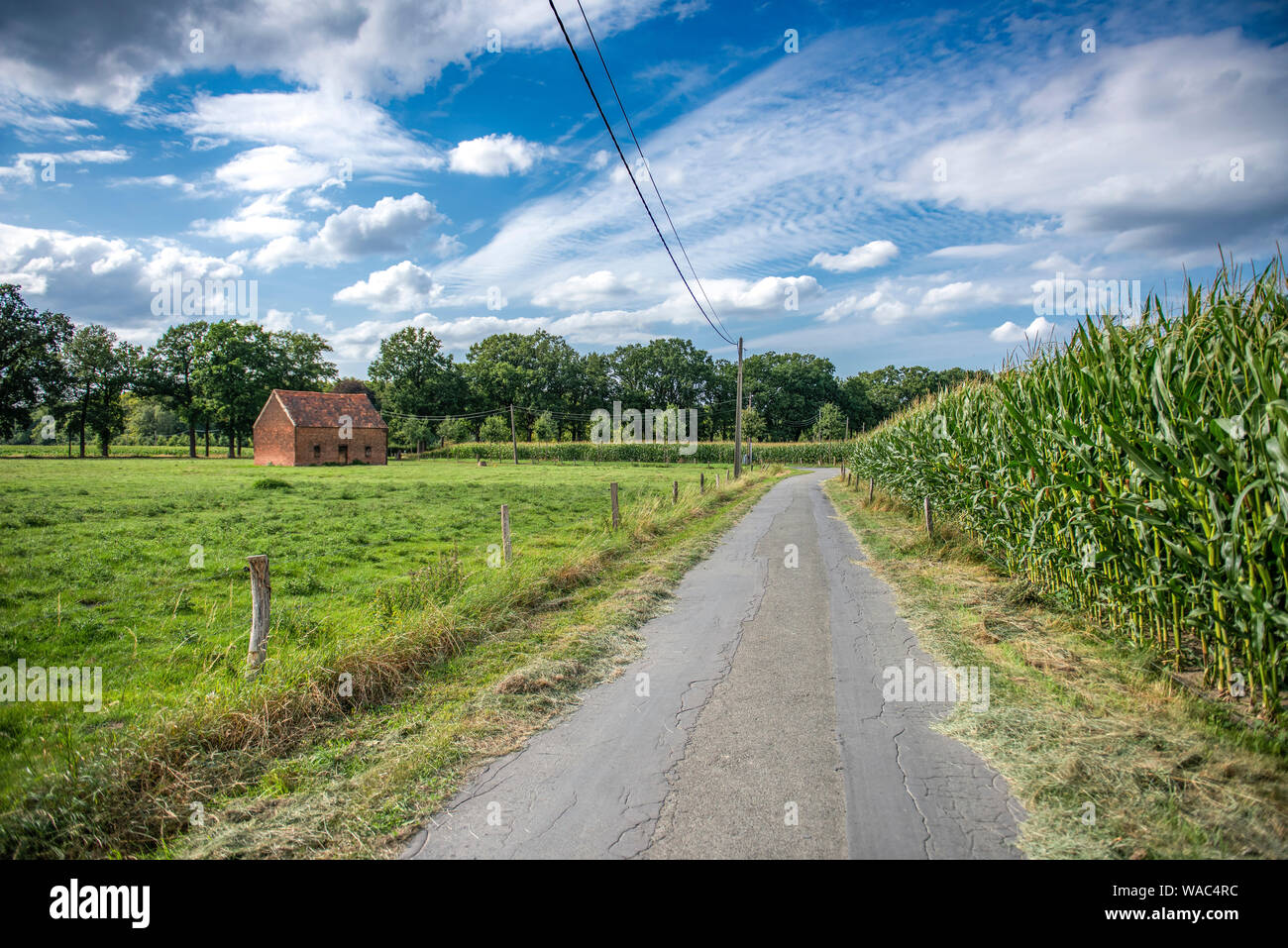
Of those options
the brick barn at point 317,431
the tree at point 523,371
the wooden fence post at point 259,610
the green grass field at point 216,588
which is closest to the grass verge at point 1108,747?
the green grass field at point 216,588

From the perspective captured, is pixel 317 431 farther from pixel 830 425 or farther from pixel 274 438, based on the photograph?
pixel 830 425

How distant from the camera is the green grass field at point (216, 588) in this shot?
4523mm

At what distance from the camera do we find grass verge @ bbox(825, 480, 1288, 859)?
286cm

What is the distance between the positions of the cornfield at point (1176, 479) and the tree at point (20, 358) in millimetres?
32463

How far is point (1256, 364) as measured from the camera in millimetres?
3689

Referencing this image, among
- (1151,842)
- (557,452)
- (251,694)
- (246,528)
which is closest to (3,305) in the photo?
(246,528)

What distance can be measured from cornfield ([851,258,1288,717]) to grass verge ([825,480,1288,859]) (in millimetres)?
361

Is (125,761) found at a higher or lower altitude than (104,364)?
lower

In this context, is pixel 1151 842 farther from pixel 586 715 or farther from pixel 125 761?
pixel 125 761

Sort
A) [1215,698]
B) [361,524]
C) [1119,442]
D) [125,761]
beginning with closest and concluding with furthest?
[125,761] → [1215,698] → [1119,442] → [361,524]

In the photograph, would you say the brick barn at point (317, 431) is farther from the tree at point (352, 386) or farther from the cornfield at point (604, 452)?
the tree at point (352, 386)

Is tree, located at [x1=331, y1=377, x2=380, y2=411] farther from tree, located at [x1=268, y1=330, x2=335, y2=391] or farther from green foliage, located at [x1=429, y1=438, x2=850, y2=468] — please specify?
green foliage, located at [x1=429, y1=438, x2=850, y2=468]

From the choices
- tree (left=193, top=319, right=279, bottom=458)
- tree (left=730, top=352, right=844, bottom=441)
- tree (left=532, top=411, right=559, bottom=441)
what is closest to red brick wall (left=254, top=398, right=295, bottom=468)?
tree (left=193, top=319, right=279, bottom=458)

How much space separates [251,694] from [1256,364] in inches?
277
